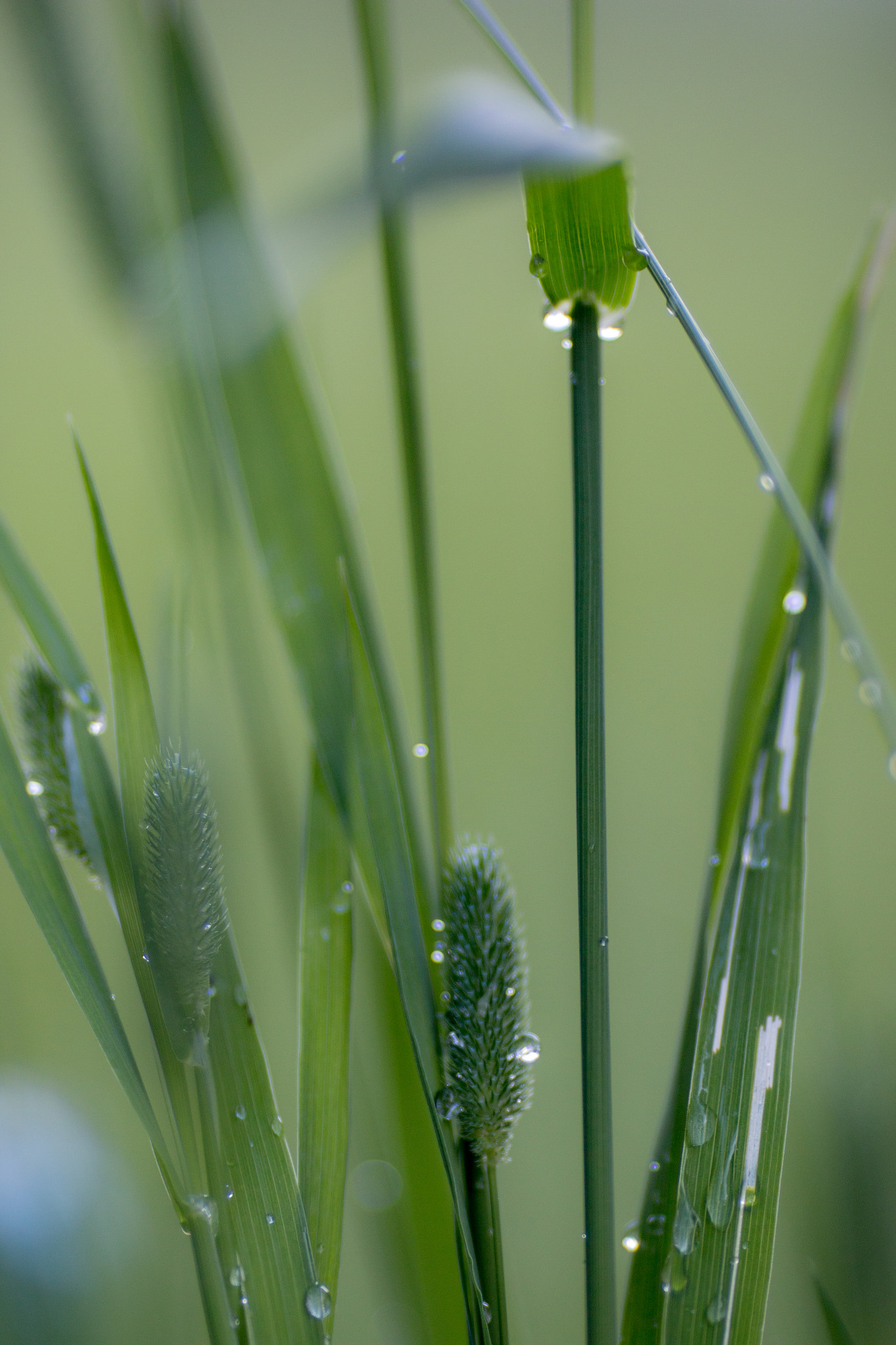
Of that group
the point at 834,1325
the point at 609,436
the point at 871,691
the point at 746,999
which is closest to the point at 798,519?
the point at 871,691

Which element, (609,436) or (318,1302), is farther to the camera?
(609,436)

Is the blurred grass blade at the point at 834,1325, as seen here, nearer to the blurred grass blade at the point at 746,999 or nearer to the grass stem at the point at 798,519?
the blurred grass blade at the point at 746,999

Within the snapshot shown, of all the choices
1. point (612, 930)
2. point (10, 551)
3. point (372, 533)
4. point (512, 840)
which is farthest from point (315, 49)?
point (612, 930)

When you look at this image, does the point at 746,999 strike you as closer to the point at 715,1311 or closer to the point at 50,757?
the point at 715,1311

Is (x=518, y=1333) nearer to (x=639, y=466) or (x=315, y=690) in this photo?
(x=315, y=690)

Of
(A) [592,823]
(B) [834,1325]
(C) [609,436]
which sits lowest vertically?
(B) [834,1325]

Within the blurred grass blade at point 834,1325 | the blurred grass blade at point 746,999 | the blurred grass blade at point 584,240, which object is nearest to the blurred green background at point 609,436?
the blurred grass blade at point 834,1325
